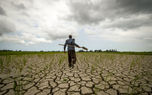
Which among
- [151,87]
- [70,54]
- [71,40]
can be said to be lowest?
[151,87]

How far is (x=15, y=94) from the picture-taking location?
1.67 m

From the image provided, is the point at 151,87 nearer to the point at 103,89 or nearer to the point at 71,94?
the point at 103,89

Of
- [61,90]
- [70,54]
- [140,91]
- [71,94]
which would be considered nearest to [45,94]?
[61,90]

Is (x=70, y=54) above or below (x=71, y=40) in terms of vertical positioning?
below

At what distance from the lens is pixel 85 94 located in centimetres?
176

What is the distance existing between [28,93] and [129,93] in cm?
231

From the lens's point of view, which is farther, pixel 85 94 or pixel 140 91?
pixel 140 91

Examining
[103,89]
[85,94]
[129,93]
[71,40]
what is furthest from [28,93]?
[71,40]

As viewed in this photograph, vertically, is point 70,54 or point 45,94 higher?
point 70,54

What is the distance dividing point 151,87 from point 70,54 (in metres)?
3.19

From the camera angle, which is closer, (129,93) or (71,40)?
(129,93)

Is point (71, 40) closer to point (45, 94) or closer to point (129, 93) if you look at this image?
point (45, 94)

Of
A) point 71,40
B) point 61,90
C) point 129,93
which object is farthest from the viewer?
point 71,40

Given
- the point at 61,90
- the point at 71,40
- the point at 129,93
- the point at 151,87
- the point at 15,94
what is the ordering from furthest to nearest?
1. the point at 71,40
2. the point at 151,87
3. the point at 61,90
4. the point at 129,93
5. the point at 15,94
